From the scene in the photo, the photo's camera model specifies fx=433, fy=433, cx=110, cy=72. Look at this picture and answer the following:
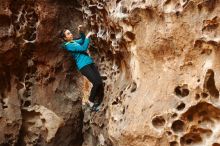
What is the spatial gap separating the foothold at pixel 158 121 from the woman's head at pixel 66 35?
60.8 inches

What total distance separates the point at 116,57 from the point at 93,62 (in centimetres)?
36

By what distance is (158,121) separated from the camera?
392 cm

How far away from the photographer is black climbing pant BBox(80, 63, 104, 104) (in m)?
4.86

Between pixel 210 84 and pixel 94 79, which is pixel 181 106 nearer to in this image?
pixel 210 84

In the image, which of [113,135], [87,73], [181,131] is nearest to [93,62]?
[87,73]

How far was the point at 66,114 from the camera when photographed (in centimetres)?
534

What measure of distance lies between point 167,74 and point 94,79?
1137 millimetres

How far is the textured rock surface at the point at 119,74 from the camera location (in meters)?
3.75

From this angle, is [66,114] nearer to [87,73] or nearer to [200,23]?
[87,73]

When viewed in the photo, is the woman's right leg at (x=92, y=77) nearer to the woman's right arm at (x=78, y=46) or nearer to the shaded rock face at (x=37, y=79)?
the woman's right arm at (x=78, y=46)

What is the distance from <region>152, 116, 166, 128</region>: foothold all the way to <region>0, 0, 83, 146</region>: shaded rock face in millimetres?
1678

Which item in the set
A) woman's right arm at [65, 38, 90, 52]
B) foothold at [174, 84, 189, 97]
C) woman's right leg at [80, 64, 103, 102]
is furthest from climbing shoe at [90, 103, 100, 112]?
foothold at [174, 84, 189, 97]

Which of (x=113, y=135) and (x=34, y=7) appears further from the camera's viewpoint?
(x=34, y=7)

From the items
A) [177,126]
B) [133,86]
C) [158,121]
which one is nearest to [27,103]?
[133,86]
